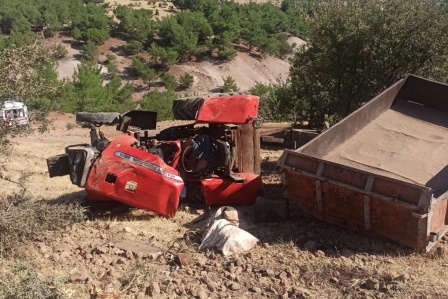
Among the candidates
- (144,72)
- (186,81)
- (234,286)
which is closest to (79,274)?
(234,286)

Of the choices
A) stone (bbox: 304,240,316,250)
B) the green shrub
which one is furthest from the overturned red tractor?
the green shrub

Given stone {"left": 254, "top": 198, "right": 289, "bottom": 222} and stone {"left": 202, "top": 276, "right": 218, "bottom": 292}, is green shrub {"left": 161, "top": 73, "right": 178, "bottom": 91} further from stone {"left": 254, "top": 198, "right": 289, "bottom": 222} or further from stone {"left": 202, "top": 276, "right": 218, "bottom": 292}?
stone {"left": 202, "top": 276, "right": 218, "bottom": 292}

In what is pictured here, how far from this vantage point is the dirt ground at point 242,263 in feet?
17.3

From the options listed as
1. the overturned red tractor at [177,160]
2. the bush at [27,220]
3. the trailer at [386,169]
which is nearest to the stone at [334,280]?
the trailer at [386,169]

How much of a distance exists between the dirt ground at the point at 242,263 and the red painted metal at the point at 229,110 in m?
1.29

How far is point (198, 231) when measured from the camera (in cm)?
689

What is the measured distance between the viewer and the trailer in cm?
577

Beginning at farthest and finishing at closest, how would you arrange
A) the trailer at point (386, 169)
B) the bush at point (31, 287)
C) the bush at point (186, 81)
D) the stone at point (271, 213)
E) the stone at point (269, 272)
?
the bush at point (186, 81) < the stone at point (271, 213) < the trailer at point (386, 169) < the stone at point (269, 272) < the bush at point (31, 287)

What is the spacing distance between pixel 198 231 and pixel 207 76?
41.6m

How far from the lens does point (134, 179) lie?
6836mm

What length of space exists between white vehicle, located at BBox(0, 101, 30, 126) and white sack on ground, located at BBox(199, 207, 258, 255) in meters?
3.08

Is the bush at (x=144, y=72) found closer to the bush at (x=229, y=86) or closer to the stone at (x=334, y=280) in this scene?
the bush at (x=229, y=86)

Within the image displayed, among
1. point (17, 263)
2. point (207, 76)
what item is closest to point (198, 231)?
point (17, 263)

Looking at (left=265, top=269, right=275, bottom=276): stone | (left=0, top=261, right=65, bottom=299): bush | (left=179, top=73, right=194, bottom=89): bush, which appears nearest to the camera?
(left=0, top=261, right=65, bottom=299): bush
